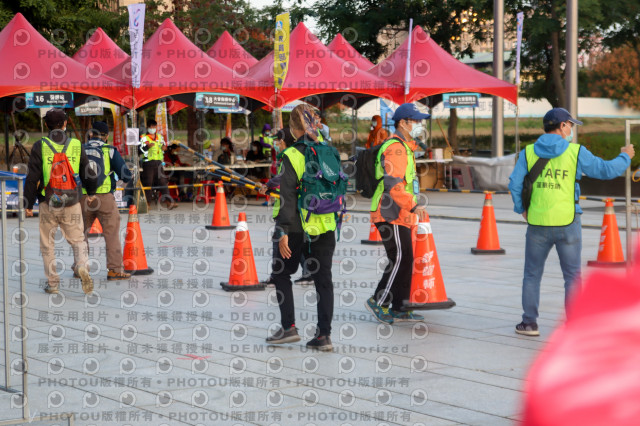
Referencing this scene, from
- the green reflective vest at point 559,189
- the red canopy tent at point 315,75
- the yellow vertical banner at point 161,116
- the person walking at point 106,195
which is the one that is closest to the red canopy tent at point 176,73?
the red canopy tent at point 315,75

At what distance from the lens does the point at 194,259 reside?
496 inches

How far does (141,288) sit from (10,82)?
11105mm

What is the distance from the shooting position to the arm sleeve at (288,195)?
6.82 metres

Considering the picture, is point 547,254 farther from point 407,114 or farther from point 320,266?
point 320,266

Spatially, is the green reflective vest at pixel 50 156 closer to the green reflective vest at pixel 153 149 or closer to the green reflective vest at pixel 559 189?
the green reflective vest at pixel 559 189

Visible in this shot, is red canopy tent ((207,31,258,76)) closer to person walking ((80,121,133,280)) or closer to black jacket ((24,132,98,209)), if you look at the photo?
person walking ((80,121,133,280))

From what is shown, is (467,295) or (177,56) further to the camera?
(177,56)

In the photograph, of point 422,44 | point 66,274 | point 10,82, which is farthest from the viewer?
point 422,44

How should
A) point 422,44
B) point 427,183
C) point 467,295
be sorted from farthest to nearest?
point 427,183 → point 422,44 → point 467,295

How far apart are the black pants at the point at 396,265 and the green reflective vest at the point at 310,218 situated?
838 mm

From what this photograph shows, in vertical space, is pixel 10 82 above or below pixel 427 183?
above

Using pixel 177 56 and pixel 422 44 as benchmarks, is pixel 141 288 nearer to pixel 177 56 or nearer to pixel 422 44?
pixel 177 56

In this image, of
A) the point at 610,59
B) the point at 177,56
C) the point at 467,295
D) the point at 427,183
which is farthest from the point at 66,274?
the point at 610,59

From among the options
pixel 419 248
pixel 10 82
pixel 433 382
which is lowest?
pixel 433 382
